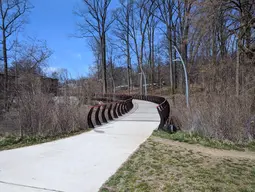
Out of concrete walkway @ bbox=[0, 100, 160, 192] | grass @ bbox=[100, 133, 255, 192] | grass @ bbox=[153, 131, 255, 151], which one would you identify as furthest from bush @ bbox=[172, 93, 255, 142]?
concrete walkway @ bbox=[0, 100, 160, 192]

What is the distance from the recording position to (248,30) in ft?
37.9

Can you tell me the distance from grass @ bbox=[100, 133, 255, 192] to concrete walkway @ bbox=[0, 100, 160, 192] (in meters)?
0.33

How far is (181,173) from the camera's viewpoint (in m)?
3.64

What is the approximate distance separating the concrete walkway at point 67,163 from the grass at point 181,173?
325mm

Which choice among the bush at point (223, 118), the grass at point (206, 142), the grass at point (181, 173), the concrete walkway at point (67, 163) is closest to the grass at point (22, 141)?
the concrete walkway at point (67, 163)

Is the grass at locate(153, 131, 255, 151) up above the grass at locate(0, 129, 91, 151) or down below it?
below

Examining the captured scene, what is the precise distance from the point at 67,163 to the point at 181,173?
248 cm

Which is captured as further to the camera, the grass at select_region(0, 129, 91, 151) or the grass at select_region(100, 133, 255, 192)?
the grass at select_region(0, 129, 91, 151)

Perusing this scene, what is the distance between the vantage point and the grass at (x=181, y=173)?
3.14 meters

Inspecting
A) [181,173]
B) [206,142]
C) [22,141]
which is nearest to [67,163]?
[181,173]

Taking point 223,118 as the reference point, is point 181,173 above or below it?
below

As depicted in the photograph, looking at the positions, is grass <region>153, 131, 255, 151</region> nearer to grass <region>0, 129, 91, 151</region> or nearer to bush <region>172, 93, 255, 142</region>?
bush <region>172, 93, 255, 142</region>

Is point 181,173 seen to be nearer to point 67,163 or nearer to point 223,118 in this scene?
point 67,163

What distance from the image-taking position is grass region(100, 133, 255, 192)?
3141mm
